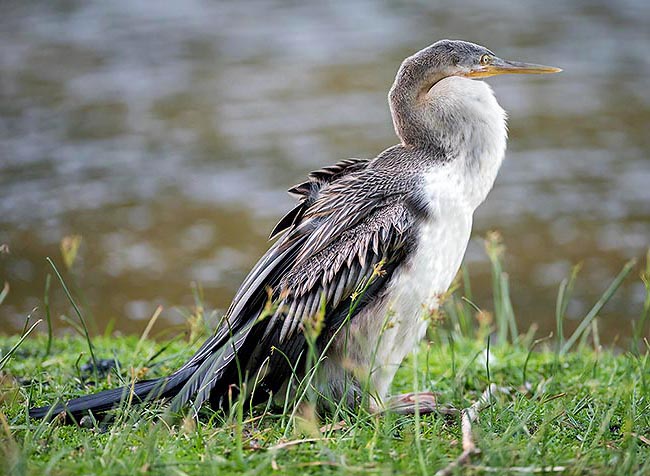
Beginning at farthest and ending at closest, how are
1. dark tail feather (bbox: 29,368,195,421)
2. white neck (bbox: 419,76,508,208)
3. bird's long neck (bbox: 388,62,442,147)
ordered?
1. bird's long neck (bbox: 388,62,442,147)
2. white neck (bbox: 419,76,508,208)
3. dark tail feather (bbox: 29,368,195,421)

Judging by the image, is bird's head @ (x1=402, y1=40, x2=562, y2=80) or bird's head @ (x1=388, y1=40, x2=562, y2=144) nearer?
bird's head @ (x1=388, y1=40, x2=562, y2=144)

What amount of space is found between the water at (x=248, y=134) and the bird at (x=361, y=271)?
2690mm

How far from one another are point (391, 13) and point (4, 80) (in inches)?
248

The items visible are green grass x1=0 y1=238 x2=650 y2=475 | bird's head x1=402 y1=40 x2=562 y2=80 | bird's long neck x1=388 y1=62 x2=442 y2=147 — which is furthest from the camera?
bird's head x1=402 y1=40 x2=562 y2=80

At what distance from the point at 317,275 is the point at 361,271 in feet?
0.68

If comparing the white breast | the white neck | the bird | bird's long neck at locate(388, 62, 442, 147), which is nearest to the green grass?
the bird

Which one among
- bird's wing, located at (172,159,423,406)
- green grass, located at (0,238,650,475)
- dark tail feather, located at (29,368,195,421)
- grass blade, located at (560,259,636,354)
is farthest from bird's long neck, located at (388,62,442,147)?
dark tail feather, located at (29,368,195,421)

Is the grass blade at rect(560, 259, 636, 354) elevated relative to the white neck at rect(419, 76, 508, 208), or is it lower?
lower

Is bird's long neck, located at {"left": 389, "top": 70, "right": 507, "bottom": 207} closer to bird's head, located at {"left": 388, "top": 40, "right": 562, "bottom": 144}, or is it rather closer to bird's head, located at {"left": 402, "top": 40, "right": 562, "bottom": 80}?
bird's head, located at {"left": 388, "top": 40, "right": 562, "bottom": 144}

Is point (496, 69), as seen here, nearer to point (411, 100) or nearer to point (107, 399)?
point (411, 100)

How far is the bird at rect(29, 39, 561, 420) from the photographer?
14.5 ft

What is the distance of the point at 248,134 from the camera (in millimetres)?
11875

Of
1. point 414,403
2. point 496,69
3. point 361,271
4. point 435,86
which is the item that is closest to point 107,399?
point 361,271


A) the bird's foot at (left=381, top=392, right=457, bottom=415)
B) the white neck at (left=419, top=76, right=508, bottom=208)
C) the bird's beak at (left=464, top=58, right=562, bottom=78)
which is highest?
the bird's beak at (left=464, top=58, right=562, bottom=78)
